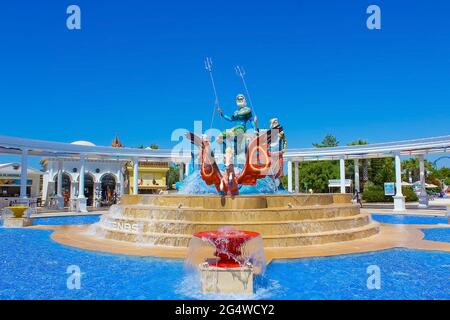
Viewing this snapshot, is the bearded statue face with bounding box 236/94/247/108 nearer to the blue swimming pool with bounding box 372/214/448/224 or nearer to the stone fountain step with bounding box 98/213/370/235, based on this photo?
the stone fountain step with bounding box 98/213/370/235

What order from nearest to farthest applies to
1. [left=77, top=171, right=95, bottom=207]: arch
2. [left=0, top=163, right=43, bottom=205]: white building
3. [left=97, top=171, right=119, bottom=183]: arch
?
1. [left=77, top=171, right=95, bottom=207]: arch
2. [left=97, top=171, right=119, bottom=183]: arch
3. [left=0, top=163, right=43, bottom=205]: white building

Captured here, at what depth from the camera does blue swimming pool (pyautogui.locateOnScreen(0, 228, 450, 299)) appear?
679 centimetres

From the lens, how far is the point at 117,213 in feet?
47.0

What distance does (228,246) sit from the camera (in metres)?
7.11

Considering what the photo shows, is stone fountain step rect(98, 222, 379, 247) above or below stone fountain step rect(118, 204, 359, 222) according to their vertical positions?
below

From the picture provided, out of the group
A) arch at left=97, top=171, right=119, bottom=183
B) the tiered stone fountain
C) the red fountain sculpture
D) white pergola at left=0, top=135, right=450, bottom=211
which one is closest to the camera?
the red fountain sculpture

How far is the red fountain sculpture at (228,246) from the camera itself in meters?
7.06

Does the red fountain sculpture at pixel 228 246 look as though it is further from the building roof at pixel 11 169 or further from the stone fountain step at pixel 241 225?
the building roof at pixel 11 169

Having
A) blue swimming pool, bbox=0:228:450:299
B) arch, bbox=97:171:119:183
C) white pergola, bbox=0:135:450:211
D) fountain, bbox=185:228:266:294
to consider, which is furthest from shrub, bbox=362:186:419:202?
fountain, bbox=185:228:266:294

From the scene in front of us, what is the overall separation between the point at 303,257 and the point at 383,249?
9.57ft

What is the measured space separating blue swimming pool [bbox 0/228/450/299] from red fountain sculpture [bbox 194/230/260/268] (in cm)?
69

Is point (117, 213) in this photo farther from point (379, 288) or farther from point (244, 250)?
point (379, 288)

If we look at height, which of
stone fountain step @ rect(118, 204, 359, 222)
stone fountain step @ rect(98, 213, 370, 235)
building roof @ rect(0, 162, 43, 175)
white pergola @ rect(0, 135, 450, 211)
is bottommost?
stone fountain step @ rect(98, 213, 370, 235)

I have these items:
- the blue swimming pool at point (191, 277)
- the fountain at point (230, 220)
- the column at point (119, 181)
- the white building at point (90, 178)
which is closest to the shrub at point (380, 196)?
the white building at point (90, 178)
